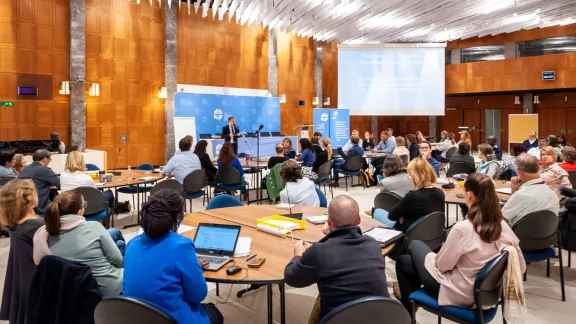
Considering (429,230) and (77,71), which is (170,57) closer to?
(77,71)

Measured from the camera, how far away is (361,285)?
2.09m

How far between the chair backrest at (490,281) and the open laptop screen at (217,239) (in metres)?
1.47

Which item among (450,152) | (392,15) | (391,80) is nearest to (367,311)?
(450,152)

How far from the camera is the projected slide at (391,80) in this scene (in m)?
15.4

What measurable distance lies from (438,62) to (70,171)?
13.3 m

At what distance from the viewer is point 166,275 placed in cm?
209

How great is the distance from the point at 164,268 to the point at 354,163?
755cm

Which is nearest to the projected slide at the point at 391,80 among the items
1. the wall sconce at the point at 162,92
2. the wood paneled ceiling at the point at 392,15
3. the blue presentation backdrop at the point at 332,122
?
the blue presentation backdrop at the point at 332,122

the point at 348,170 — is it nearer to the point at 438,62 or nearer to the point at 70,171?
the point at 70,171

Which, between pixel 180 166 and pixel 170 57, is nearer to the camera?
pixel 180 166

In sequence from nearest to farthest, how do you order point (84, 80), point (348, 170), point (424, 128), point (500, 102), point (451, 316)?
1. point (451, 316)
2. point (348, 170)
3. point (84, 80)
4. point (500, 102)
5. point (424, 128)

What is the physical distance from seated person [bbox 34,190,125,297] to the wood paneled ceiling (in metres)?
9.85

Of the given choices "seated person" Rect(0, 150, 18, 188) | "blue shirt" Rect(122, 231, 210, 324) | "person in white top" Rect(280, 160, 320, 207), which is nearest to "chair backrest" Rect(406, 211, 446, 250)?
"person in white top" Rect(280, 160, 320, 207)

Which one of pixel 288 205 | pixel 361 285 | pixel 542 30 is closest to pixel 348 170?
pixel 288 205
